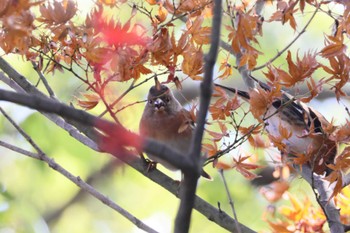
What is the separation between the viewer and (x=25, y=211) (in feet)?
19.9

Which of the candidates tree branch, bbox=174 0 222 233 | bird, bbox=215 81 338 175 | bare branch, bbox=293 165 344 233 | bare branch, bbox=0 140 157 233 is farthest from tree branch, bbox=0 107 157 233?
tree branch, bbox=174 0 222 233

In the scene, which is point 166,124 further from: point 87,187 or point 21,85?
point 87,187

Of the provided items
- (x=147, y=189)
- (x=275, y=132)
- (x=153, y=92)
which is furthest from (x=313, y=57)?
(x=147, y=189)

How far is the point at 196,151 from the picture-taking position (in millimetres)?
1869

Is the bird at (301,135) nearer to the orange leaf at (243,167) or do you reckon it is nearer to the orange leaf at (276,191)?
the orange leaf at (243,167)

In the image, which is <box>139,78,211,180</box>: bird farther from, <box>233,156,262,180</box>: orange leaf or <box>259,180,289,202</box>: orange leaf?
<box>233,156,262,180</box>: orange leaf

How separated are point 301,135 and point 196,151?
2117 mm

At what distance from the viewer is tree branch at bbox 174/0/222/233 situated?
5.95 ft

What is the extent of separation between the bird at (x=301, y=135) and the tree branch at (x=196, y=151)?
1.43 m

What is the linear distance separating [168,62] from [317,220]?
1.74 meters

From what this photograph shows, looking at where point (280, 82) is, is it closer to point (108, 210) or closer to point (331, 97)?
point (331, 97)

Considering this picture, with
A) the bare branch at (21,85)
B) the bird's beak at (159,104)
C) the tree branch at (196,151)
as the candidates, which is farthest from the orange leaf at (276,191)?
the tree branch at (196,151)

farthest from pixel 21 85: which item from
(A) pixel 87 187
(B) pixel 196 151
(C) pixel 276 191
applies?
(C) pixel 276 191

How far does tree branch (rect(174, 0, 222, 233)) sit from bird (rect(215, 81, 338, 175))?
4.68ft
